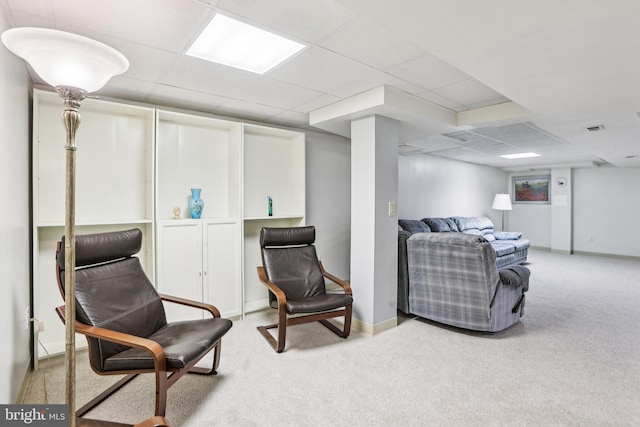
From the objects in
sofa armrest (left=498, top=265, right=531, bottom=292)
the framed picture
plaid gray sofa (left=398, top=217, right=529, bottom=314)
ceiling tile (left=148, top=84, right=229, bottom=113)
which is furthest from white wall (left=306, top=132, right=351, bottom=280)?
the framed picture

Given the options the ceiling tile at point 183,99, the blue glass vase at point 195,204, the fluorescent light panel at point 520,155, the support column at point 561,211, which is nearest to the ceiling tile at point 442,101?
the ceiling tile at point 183,99

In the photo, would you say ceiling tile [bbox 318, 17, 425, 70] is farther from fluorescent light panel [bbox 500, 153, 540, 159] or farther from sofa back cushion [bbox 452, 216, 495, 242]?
fluorescent light panel [bbox 500, 153, 540, 159]

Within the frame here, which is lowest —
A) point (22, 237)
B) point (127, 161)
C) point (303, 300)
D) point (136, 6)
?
point (303, 300)

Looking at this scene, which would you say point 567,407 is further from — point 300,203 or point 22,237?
point 22,237

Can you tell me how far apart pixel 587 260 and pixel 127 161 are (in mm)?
8683

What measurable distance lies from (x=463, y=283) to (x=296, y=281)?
5.37 ft

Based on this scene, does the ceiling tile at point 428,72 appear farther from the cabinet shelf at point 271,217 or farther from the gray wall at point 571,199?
the gray wall at point 571,199

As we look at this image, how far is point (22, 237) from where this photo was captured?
7.23ft

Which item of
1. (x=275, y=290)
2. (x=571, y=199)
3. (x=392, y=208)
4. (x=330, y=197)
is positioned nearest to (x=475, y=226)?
(x=571, y=199)

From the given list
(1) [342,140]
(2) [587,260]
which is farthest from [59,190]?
(2) [587,260]

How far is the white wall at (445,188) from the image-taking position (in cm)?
606

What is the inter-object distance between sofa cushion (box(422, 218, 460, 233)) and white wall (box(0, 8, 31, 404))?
17.7 ft

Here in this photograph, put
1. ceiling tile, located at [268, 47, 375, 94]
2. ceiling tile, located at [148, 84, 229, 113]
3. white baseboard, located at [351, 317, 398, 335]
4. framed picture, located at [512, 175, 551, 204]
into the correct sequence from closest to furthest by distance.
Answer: ceiling tile, located at [268, 47, 375, 94] < ceiling tile, located at [148, 84, 229, 113] < white baseboard, located at [351, 317, 398, 335] < framed picture, located at [512, 175, 551, 204]

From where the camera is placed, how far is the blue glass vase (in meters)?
3.34
